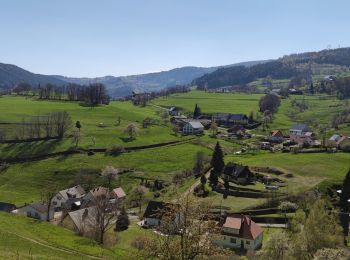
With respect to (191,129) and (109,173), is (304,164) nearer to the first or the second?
(109,173)

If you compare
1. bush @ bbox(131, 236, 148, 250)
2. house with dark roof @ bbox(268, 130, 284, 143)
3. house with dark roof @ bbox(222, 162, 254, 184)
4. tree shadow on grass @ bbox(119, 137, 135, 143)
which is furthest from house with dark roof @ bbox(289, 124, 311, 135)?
bush @ bbox(131, 236, 148, 250)

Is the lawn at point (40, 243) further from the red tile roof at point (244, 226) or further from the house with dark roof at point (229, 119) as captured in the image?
the house with dark roof at point (229, 119)

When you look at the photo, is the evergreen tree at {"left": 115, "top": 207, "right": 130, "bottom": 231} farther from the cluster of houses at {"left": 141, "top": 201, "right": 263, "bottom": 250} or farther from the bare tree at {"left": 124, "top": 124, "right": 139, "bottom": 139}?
the bare tree at {"left": 124, "top": 124, "right": 139, "bottom": 139}

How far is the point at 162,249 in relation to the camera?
22812mm

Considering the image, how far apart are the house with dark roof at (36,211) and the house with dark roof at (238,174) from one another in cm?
3513

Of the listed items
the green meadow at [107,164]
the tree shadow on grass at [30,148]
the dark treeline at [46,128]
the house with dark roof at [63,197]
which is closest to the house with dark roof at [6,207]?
the green meadow at [107,164]

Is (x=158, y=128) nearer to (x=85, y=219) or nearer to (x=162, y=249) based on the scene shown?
(x=85, y=219)

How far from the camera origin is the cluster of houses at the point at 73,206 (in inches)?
2671

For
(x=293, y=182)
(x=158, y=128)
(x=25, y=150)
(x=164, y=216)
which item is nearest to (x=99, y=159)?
(x=25, y=150)

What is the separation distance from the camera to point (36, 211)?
258 ft

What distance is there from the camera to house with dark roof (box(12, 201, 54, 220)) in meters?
78.3

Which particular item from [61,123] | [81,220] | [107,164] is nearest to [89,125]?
[61,123]

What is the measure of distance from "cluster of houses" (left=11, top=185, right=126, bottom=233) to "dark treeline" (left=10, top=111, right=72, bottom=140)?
41.5m

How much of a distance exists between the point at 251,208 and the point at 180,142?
64.2 m
